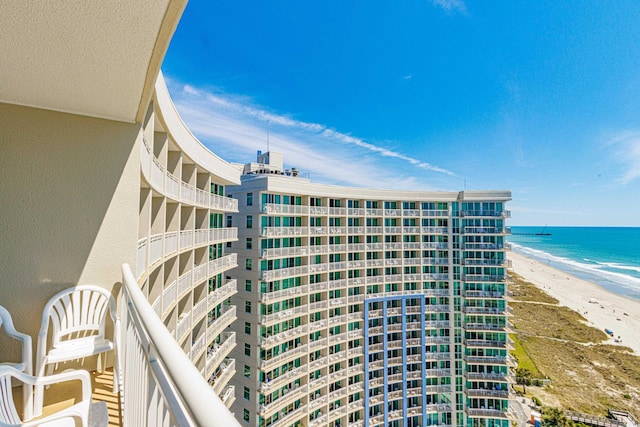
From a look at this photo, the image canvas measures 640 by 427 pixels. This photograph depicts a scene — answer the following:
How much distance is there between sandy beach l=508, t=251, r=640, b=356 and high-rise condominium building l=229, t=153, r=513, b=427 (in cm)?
2671

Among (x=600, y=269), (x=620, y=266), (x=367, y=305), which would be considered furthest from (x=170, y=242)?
(x=620, y=266)

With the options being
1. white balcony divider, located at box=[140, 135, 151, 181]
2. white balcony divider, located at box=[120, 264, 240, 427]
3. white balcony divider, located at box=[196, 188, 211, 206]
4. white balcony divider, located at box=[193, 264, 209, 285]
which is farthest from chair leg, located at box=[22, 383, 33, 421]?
white balcony divider, located at box=[196, 188, 211, 206]

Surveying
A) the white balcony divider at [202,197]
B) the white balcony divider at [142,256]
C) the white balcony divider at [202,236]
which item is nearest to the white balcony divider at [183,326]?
the white balcony divider at [202,236]

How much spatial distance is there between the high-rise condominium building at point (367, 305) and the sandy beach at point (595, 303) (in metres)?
26.7

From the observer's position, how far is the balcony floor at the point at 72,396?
3.24 m

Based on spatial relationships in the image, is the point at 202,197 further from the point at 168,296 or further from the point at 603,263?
the point at 603,263

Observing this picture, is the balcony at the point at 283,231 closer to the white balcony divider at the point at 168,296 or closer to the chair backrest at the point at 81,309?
the white balcony divider at the point at 168,296

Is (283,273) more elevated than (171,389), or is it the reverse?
(171,389)

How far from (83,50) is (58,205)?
2413 millimetres

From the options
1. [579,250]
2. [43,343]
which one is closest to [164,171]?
[43,343]

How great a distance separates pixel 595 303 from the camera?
4825 centimetres

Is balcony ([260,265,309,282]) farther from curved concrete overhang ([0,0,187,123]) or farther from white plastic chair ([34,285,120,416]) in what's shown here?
curved concrete overhang ([0,0,187,123])

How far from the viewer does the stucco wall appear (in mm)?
3818

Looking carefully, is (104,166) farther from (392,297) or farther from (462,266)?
(462,266)
